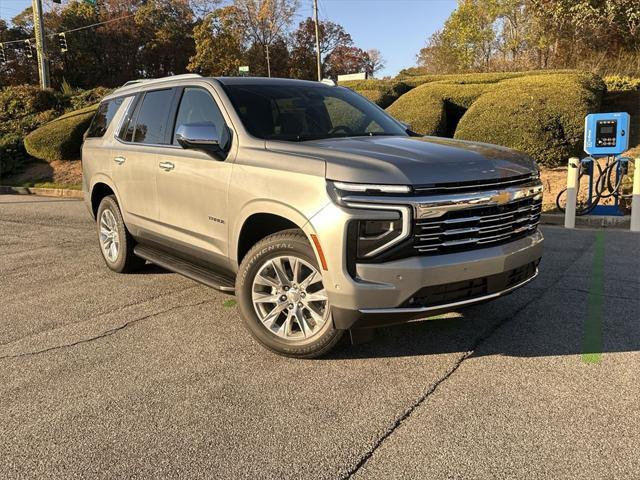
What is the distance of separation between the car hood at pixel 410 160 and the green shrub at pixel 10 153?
16.8m

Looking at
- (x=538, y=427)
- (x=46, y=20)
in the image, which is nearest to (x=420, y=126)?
(x=538, y=427)

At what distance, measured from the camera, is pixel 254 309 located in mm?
3760

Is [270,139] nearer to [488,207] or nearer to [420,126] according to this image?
[488,207]

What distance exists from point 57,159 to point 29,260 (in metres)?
12.0

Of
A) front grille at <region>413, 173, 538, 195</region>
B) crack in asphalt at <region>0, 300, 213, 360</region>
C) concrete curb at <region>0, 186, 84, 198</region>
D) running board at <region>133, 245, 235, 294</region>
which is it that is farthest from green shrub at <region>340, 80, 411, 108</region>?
front grille at <region>413, 173, 538, 195</region>

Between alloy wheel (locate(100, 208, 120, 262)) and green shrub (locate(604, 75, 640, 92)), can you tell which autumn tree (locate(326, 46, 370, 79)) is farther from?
alloy wheel (locate(100, 208, 120, 262))

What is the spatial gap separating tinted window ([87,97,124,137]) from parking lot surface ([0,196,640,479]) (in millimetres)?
2087

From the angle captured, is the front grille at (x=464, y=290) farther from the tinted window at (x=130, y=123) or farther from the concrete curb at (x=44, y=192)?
the concrete curb at (x=44, y=192)

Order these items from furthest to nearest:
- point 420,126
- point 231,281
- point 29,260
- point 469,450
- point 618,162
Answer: point 420,126 < point 618,162 < point 29,260 < point 231,281 < point 469,450

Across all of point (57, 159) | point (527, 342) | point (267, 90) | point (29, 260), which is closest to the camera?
point (527, 342)

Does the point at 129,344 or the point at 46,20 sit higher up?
the point at 46,20

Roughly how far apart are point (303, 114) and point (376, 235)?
1.78 meters

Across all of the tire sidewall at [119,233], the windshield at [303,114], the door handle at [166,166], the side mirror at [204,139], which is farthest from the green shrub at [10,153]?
the side mirror at [204,139]

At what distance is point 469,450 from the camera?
8.67ft
